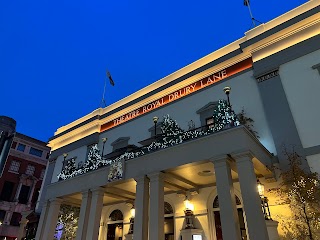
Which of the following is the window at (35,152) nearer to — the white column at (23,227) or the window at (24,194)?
the window at (24,194)

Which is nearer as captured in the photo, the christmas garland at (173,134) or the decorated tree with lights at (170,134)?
the christmas garland at (173,134)

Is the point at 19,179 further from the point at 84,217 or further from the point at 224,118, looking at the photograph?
the point at 224,118

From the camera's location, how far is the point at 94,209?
44.7 ft

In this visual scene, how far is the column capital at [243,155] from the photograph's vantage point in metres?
9.93

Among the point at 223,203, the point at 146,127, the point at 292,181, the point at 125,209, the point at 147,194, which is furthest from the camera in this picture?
the point at 146,127

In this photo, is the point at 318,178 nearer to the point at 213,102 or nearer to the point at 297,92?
the point at 297,92

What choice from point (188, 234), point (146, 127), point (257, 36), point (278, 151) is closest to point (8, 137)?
point (188, 234)

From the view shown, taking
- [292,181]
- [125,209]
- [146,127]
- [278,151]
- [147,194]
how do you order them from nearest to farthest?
[292,181], [147,194], [278,151], [125,209], [146,127]

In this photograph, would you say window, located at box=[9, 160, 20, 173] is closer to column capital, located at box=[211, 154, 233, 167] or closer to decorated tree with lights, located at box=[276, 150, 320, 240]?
column capital, located at box=[211, 154, 233, 167]

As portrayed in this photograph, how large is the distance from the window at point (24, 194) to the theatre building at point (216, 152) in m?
26.8

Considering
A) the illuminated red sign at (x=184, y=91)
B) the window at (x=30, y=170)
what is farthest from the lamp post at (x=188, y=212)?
the window at (x=30, y=170)

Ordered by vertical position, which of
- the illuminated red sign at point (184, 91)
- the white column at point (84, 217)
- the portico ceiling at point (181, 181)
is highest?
the illuminated red sign at point (184, 91)

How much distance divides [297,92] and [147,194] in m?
9.69

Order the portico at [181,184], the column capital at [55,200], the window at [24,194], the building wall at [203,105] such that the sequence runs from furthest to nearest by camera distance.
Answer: the window at [24,194] < the column capital at [55,200] < the building wall at [203,105] < the portico at [181,184]
